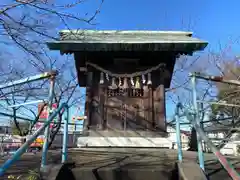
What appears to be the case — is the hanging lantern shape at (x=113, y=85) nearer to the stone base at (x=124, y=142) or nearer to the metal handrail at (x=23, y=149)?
the stone base at (x=124, y=142)

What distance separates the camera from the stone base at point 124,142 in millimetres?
6918

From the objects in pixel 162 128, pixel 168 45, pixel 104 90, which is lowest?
pixel 162 128

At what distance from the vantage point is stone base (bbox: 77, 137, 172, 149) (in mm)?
6918

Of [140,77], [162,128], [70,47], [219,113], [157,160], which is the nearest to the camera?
[157,160]

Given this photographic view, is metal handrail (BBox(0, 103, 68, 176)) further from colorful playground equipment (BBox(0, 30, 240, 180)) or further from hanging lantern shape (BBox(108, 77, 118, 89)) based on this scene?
hanging lantern shape (BBox(108, 77, 118, 89))

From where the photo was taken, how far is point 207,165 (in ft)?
13.7

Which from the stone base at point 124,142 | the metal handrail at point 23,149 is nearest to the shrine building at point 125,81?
the stone base at point 124,142

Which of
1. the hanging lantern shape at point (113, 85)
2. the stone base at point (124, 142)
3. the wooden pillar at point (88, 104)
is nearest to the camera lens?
the stone base at point (124, 142)

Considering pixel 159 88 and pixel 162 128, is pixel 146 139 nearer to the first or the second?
pixel 162 128

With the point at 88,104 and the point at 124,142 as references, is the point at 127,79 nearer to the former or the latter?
the point at 88,104

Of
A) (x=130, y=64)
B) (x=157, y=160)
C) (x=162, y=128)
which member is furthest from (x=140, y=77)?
(x=157, y=160)

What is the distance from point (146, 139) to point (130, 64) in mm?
2723

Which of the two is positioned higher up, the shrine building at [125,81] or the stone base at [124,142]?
the shrine building at [125,81]

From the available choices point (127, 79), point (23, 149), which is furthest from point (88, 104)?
point (23, 149)
